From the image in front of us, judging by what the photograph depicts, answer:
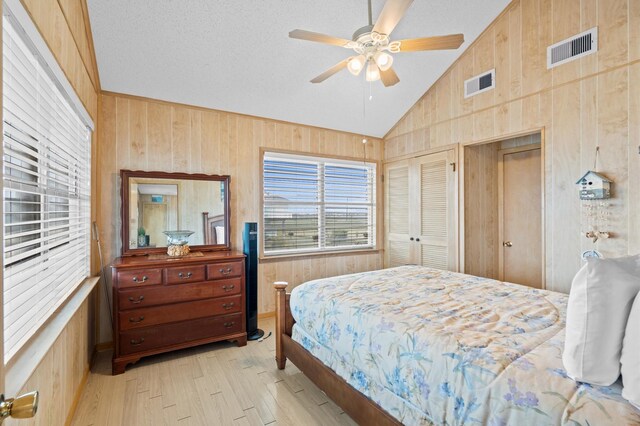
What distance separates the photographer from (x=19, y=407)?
2.26 feet

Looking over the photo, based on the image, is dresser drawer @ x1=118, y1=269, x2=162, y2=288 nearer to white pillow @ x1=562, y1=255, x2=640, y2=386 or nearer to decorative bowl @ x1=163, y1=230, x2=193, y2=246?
decorative bowl @ x1=163, y1=230, x2=193, y2=246

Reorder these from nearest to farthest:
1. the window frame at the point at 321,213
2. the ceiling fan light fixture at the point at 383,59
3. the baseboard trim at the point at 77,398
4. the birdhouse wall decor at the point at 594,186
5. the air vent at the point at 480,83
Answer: the baseboard trim at the point at 77,398 → the ceiling fan light fixture at the point at 383,59 → the birdhouse wall decor at the point at 594,186 → the air vent at the point at 480,83 → the window frame at the point at 321,213

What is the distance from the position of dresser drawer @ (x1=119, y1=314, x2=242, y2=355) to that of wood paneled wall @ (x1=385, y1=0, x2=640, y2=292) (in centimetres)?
305

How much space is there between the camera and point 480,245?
394 cm

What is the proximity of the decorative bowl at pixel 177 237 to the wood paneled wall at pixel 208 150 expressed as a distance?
1.48 ft

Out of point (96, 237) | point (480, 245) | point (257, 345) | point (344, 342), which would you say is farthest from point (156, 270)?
point (480, 245)

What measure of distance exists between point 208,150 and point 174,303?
65.6 inches

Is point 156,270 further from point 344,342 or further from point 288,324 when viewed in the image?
point 344,342

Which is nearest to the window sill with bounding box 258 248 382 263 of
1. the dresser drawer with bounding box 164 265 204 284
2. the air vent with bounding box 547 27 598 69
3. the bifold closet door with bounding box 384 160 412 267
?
the bifold closet door with bounding box 384 160 412 267

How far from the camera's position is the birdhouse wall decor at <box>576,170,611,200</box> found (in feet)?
8.45

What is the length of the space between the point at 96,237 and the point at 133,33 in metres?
1.75

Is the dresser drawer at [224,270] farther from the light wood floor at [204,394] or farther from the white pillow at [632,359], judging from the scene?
the white pillow at [632,359]

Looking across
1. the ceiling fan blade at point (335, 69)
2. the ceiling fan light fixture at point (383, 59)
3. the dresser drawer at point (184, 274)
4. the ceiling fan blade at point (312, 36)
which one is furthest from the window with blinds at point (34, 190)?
the ceiling fan light fixture at point (383, 59)

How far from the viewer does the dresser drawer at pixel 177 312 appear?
2.79 metres
